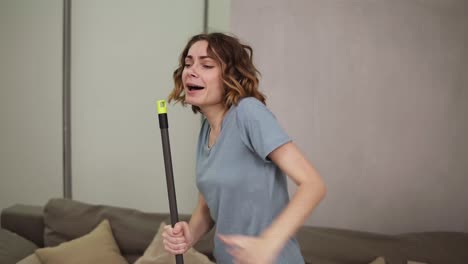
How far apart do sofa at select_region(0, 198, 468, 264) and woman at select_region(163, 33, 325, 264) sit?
1006 mm

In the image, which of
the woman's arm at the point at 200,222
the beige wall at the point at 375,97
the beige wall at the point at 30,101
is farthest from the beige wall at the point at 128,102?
the woman's arm at the point at 200,222

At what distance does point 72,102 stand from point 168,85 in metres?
0.68

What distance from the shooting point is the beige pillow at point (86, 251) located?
2.20m

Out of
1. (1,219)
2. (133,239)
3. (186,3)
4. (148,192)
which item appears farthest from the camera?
(148,192)

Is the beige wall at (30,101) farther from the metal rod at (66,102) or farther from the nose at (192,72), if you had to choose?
the nose at (192,72)

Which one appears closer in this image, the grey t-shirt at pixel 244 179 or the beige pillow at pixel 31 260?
the grey t-shirt at pixel 244 179

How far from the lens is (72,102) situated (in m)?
2.97

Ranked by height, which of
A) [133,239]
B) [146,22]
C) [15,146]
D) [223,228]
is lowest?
[133,239]

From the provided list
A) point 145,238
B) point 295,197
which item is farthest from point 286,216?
point 145,238

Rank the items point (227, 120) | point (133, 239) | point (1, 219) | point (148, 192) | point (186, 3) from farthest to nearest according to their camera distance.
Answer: point (148, 192) < point (186, 3) < point (1, 219) < point (133, 239) < point (227, 120)

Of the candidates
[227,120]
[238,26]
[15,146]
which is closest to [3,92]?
[15,146]

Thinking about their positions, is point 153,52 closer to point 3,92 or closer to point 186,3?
point 186,3

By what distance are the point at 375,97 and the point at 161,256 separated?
1334mm

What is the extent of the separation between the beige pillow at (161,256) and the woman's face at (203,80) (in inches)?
45.2
